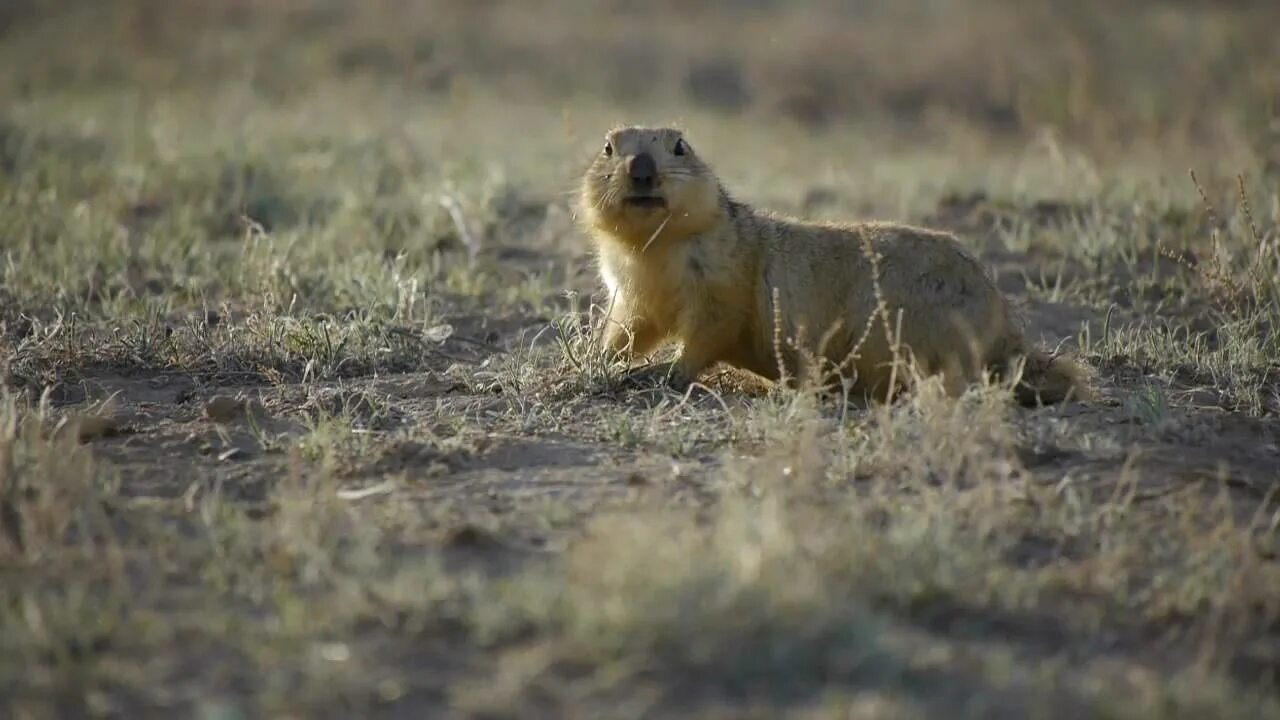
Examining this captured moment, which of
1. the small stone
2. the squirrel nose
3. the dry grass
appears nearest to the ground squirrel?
the squirrel nose

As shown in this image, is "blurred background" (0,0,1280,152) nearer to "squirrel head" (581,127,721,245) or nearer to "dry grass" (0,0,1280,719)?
"dry grass" (0,0,1280,719)

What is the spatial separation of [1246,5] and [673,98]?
26.1ft

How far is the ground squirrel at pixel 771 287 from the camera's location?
17.8 feet

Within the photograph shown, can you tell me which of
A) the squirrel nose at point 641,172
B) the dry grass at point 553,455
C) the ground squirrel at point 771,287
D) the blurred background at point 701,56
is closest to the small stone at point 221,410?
the dry grass at point 553,455

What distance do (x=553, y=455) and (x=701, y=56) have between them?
10368 mm

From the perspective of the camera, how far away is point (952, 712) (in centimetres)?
320

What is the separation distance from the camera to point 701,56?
14.7 m

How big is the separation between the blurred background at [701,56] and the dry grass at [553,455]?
143 centimetres

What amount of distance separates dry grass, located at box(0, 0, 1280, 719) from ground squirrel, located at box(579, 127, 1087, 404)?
219 millimetres

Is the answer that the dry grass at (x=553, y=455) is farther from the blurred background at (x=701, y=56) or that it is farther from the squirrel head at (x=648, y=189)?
the blurred background at (x=701, y=56)

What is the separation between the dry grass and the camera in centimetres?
336

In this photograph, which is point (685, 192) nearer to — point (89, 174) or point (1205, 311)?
point (1205, 311)

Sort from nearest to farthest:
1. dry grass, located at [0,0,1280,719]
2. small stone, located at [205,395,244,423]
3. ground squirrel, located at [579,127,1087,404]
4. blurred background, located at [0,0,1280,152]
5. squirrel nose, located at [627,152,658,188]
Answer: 1. dry grass, located at [0,0,1280,719]
2. small stone, located at [205,395,244,423]
3. ground squirrel, located at [579,127,1087,404]
4. squirrel nose, located at [627,152,658,188]
5. blurred background, located at [0,0,1280,152]

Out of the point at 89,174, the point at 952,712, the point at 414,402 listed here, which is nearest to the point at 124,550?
the point at 414,402
